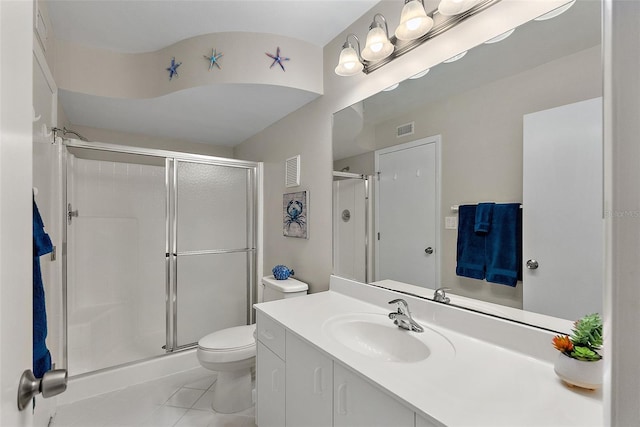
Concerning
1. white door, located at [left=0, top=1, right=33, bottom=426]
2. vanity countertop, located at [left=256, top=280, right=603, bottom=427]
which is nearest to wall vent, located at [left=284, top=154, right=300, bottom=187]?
vanity countertop, located at [left=256, top=280, right=603, bottom=427]

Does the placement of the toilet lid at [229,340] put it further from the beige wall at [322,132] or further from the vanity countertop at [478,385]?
the vanity countertop at [478,385]

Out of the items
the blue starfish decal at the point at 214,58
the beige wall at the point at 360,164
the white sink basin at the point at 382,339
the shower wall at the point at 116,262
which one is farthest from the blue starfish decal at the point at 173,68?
the white sink basin at the point at 382,339

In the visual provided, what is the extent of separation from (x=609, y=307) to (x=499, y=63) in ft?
4.14

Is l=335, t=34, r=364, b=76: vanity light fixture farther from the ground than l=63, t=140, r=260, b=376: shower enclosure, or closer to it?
farther from the ground

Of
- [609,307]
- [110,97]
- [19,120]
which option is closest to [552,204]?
[609,307]

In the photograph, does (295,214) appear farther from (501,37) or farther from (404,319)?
(501,37)

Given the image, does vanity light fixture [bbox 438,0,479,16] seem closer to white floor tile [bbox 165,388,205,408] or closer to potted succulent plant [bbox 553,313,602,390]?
potted succulent plant [bbox 553,313,602,390]

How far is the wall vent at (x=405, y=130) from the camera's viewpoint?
1.53 metres

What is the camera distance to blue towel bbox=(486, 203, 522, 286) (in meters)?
1.15

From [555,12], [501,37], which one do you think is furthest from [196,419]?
[555,12]

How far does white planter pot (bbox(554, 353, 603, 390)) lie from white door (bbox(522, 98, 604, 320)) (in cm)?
21

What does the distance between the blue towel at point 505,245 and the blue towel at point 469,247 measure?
0.03 m

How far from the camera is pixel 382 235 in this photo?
1.71 m

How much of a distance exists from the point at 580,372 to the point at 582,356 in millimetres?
43
